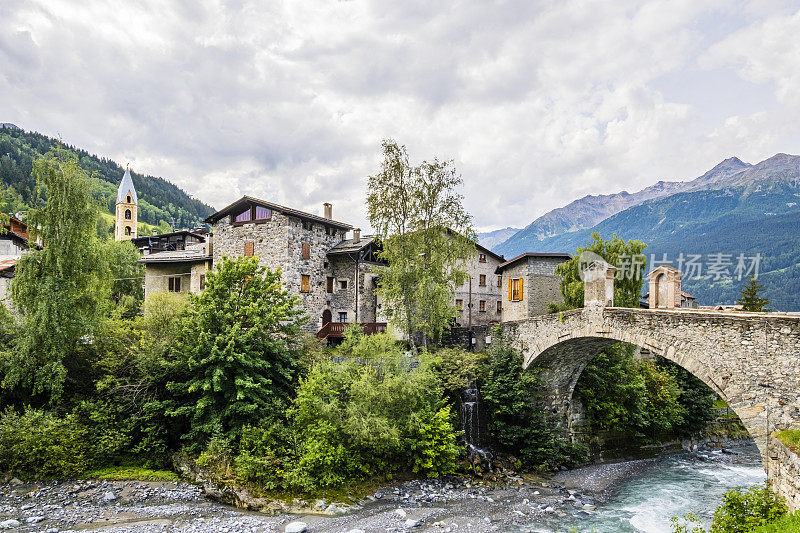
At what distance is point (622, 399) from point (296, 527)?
18846mm

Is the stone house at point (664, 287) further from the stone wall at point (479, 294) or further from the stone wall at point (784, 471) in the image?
the stone wall at point (479, 294)

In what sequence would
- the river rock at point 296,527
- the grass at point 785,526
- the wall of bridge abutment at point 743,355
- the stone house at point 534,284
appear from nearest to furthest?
the grass at point 785,526 < the wall of bridge abutment at point 743,355 < the river rock at point 296,527 < the stone house at point 534,284

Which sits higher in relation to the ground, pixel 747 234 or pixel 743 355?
pixel 747 234

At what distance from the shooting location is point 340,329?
2742 cm

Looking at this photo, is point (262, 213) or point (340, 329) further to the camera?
point (262, 213)

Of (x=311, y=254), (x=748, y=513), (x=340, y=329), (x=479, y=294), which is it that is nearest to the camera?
(x=748, y=513)

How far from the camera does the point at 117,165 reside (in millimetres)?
141125

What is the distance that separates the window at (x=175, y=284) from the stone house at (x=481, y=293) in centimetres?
1994

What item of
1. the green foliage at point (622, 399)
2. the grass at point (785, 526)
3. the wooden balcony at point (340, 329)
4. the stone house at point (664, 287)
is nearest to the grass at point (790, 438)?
the grass at point (785, 526)

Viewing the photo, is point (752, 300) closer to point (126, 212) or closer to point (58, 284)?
point (58, 284)

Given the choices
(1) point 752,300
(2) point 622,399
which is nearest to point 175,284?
(2) point 622,399

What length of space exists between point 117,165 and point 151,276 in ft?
444

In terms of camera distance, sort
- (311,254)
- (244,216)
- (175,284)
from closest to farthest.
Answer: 1. (311,254)
2. (244,216)
3. (175,284)

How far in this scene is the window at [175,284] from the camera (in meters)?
31.0
